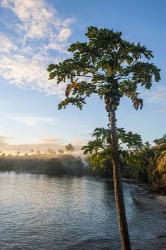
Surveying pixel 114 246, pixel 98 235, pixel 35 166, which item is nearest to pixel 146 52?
pixel 114 246

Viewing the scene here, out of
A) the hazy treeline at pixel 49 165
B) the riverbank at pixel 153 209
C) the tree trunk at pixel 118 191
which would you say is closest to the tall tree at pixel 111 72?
the tree trunk at pixel 118 191

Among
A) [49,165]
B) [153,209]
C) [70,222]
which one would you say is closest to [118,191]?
[70,222]

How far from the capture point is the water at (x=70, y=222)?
34.8 metres

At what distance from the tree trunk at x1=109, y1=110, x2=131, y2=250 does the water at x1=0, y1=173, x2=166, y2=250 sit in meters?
13.5

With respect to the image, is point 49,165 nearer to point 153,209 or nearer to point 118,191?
point 153,209

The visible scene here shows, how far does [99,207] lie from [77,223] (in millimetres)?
13903

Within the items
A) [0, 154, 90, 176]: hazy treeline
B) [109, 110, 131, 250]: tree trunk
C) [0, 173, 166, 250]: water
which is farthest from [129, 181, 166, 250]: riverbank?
[0, 154, 90, 176]: hazy treeline

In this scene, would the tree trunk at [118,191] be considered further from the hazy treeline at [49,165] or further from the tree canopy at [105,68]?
the hazy treeline at [49,165]

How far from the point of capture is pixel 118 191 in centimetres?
1989

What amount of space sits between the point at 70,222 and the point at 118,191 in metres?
28.0

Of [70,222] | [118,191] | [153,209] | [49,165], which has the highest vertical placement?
[49,165]

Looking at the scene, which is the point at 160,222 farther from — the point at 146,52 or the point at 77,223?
the point at 146,52

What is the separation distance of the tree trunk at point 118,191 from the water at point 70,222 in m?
13.5

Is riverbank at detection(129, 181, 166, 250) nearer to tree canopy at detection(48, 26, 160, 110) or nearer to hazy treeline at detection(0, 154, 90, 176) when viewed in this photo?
tree canopy at detection(48, 26, 160, 110)
